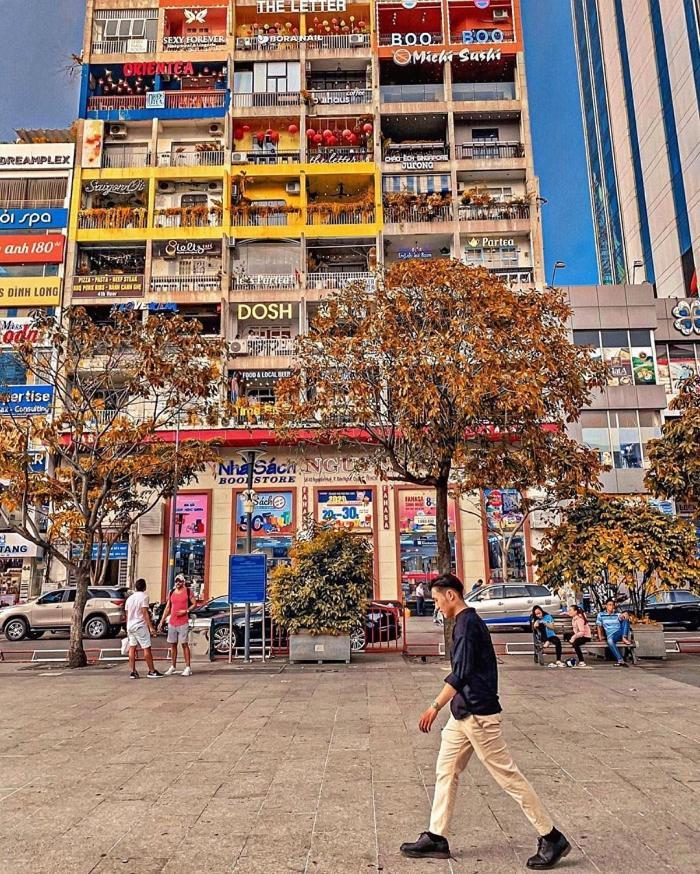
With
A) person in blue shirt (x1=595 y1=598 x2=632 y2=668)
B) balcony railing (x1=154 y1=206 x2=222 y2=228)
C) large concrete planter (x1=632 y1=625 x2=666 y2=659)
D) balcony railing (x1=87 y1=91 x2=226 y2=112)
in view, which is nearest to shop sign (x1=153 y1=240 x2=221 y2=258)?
balcony railing (x1=154 y1=206 x2=222 y2=228)

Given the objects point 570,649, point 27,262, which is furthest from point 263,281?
point 570,649

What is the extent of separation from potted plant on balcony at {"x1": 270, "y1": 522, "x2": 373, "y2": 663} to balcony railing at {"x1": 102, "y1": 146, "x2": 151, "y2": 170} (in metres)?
25.8

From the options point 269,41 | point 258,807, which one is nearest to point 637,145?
point 269,41

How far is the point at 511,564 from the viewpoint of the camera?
2719 centimetres

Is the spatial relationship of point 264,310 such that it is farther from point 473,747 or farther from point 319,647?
point 473,747

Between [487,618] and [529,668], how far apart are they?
25.2 ft

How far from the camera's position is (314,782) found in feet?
18.3

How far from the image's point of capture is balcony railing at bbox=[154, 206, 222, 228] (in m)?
30.8

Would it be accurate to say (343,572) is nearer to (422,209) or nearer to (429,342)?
(429,342)

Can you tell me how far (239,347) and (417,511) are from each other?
10228 mm

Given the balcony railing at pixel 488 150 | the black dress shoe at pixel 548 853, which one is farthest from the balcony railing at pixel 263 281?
the black dress shoe at pixel 548 853

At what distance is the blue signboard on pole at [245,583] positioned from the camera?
13352 mm

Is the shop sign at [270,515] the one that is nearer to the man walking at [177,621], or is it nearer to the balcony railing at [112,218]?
the balcony railing at [112,218]

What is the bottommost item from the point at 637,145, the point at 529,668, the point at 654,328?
the point at 529,668
